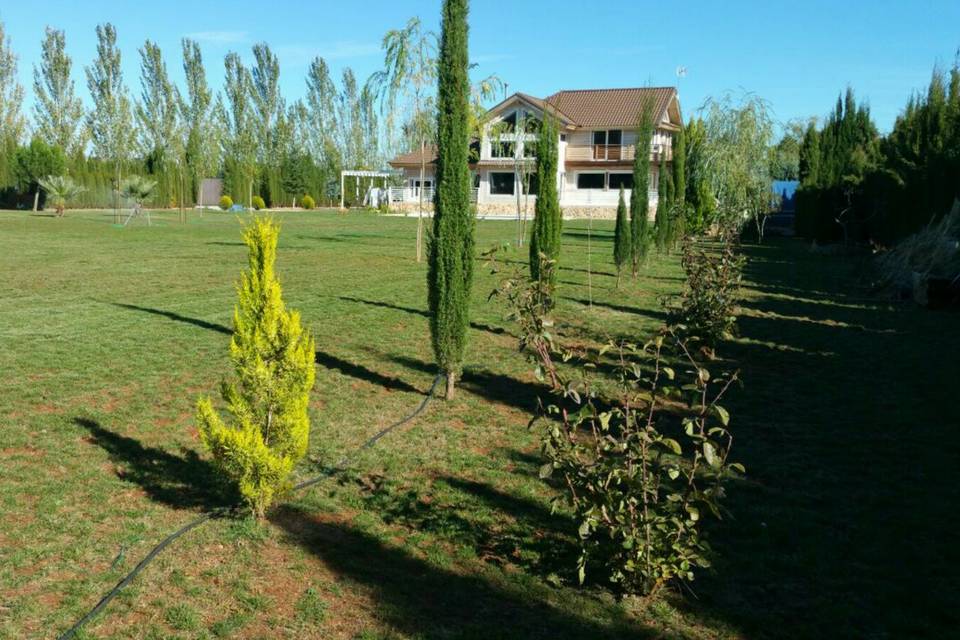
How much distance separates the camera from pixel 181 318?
11531 mm

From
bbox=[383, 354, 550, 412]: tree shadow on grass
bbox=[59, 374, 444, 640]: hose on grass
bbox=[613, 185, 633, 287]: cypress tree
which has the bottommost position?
bbox=[59, 374, 444, 640]: hose on grass

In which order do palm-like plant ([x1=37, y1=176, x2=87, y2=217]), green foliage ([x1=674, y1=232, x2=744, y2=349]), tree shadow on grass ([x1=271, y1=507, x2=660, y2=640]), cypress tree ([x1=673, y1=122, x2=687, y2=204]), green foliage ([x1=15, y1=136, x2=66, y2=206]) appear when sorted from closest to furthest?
tree shadow on grass ([x1=271, y1=507, x2=660, y2=640]) → green foliage ([x1=674, y1=232, x2=744, y2=349]) → cypress tree ([x1=673, y1=122, x2=687, y2=204]) → palm-like plant ([x1=37, y1=176, x2=87, y2=217]) → green foliage ([x1=15, y1=136, x2=66, y2=206])

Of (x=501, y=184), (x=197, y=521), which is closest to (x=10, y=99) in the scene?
(x=501, y=184)

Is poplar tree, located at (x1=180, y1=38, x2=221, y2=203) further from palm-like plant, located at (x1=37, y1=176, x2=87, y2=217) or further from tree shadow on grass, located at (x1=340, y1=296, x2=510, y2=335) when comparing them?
tree shadow on grass, located at (x1=340, y1=296, x2=510, y2=335)

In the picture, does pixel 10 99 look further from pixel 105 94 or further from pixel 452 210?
pixel 452 210

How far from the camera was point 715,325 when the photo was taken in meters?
9.90

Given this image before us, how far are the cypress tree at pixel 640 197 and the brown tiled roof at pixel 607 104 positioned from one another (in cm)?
2840

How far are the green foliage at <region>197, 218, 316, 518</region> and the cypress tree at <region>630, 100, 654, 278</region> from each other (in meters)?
13.5

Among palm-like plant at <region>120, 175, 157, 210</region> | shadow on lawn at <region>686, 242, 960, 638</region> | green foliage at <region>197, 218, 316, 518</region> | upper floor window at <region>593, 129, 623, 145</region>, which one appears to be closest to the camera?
shadow on lawn at <region>686, 242, 960, 638</region>

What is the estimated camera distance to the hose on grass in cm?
362

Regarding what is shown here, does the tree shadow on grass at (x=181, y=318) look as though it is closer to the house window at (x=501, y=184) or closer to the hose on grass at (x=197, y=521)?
the hose on grass at (x=197, y=521)

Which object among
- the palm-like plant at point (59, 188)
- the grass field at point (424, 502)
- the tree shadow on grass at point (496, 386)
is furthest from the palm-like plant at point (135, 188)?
the tree shadow on grass at point (496, 386)

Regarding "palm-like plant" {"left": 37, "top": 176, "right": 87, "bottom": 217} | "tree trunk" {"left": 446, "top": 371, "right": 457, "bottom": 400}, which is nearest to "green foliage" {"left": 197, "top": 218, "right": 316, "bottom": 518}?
"tree trunk" {"left": 446, "top": 371, "right": 457, "bottom": 400}

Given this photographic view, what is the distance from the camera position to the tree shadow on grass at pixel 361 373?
26.9ft
